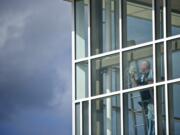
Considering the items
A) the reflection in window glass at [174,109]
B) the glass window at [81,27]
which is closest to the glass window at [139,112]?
the reflection in window glass at [174,109]

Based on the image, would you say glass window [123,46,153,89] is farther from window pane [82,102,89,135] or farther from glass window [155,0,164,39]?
window pane [82,102,89,135]

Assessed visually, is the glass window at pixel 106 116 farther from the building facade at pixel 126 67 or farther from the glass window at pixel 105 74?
the glass window at pixel 105 74

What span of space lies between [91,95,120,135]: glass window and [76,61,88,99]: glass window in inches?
25.5

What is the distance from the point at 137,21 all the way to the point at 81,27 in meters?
2.86

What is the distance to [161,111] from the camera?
82.0 ft

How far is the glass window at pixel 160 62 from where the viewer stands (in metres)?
25.2

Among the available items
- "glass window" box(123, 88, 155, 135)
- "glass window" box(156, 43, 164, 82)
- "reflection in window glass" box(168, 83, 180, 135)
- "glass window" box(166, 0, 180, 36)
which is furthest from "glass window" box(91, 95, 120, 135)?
"glass window" box(166, 0, 180, 36)

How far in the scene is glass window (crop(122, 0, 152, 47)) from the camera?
2577 cm

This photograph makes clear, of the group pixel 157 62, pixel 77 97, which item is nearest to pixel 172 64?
pixel 157 62

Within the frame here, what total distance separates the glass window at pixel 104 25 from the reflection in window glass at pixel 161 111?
246cm

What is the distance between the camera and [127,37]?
26.5 m

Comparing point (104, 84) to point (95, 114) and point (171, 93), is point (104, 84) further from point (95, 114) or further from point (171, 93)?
point (171, 93)

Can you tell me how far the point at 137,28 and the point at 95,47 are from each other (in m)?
2.02

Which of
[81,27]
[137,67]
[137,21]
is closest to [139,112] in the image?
[137,67]
